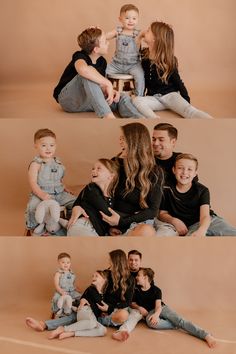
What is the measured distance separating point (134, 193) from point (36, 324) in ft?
3.33

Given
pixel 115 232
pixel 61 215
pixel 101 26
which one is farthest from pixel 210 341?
pixel 101 26

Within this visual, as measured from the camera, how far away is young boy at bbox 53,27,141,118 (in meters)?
7.64

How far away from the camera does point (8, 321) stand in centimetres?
673

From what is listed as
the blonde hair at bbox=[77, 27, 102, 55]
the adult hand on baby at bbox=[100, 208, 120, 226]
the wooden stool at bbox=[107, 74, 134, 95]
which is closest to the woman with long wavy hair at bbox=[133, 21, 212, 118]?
the wooden stool at bbox=[107, 74, 134, 95]

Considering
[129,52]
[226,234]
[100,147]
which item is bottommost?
[226,234]

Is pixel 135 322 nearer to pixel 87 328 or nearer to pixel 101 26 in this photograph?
pixel 87 328

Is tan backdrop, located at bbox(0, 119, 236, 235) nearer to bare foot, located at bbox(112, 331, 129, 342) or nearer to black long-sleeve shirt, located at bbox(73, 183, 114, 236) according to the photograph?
black long-sleeve shirt, located at bbox(73, 183, 114, 236)

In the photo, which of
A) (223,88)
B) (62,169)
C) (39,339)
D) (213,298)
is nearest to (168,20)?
(223,88)

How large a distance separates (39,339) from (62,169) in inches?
46.9

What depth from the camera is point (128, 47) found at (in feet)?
26.1

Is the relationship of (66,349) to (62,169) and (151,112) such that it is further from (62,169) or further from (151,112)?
(151,112)

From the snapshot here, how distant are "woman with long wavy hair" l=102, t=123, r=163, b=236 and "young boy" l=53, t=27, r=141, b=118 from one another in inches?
26.9

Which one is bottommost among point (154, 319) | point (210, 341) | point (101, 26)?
point (210, 341)

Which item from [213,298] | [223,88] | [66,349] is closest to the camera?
[66,349]
